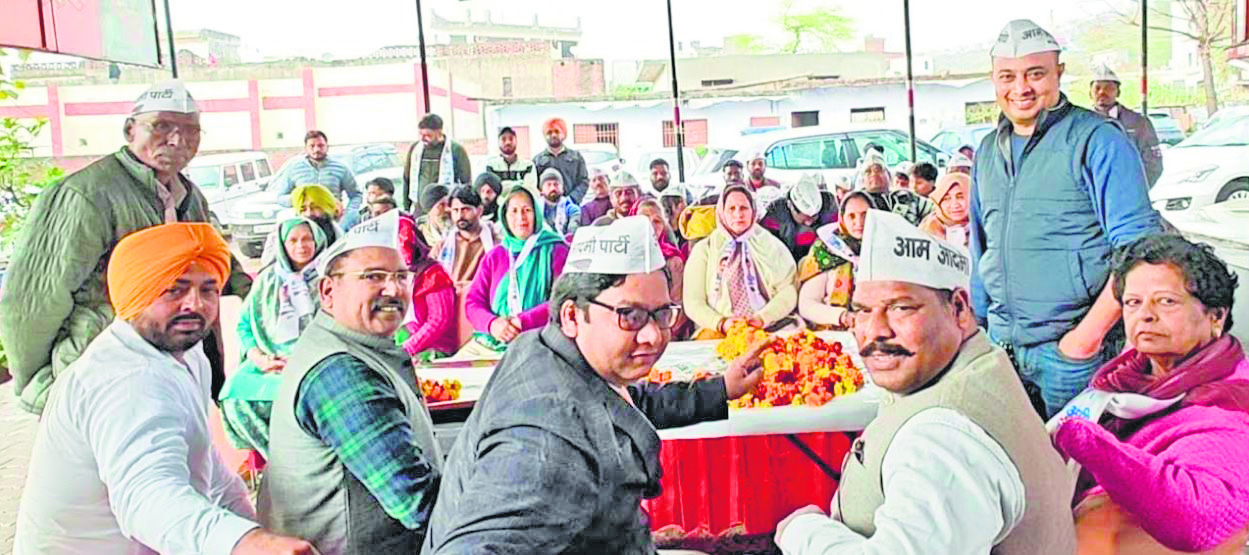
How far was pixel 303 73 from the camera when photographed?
3.79 m

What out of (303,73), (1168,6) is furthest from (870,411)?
(303,73)

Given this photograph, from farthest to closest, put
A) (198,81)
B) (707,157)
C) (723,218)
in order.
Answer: (707,157) < (723,218) < (198,81)

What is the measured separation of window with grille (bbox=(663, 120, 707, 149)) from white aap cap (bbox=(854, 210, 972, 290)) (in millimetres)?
3288

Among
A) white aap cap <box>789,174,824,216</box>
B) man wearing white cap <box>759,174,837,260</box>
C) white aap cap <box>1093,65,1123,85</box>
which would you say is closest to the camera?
white aap cap <box>1093,65,1123,85</box>

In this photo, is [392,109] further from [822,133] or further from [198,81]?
[822,133]

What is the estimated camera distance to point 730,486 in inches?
105

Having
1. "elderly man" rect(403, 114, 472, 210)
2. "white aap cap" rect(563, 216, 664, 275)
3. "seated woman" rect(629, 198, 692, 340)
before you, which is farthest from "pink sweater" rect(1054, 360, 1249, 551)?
"elderly man" rect(403, 114, 472, 210)

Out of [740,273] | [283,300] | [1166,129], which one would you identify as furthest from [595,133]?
[1166,129]

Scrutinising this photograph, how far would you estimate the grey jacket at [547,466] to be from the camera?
4.45 feet

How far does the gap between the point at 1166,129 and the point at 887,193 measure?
2.99 ft

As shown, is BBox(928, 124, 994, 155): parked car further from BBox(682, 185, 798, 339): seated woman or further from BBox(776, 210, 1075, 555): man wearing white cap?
BBox(776, 210, 1075, 555): man wearing white cap

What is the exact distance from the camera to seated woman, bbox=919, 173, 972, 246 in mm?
2285

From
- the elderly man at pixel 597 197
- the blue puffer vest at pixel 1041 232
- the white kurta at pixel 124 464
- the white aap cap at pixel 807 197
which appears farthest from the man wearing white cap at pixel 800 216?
the white kurta at pixel 124 464

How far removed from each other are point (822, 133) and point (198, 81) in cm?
261
